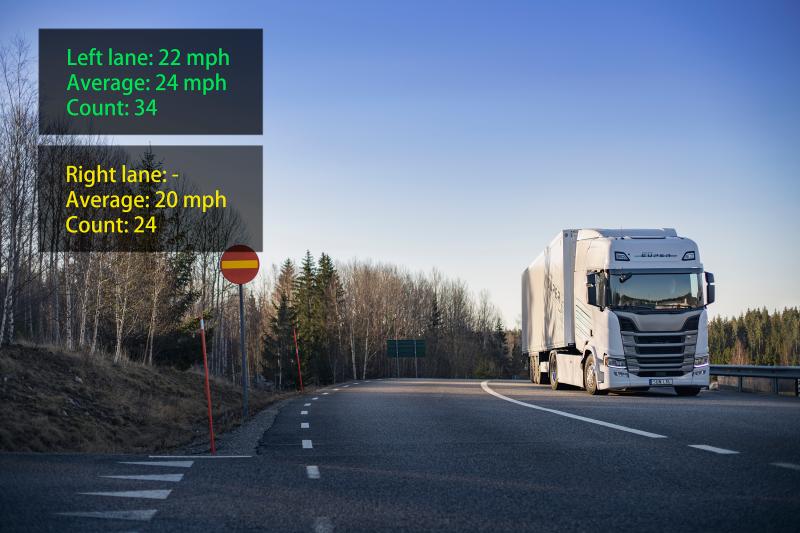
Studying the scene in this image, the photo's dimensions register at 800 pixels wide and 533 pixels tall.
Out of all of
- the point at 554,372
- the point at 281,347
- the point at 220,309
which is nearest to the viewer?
the point at 554,372

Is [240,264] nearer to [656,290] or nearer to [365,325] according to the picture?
[656,290]

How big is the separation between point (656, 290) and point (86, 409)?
46.3 ft

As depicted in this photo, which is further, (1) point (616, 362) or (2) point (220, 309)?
(2) point (220, 309)

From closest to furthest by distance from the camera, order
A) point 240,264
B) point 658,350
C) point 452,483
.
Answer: point 452,483
point 240,264
point 658,350

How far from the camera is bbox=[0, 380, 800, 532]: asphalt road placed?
5.21 metres

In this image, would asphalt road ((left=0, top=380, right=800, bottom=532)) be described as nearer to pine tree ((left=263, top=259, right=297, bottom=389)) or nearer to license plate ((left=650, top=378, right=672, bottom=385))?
license plate ((left=650, top=378, right=672, bottom=385))

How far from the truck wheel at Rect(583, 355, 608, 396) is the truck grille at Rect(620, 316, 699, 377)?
123cm

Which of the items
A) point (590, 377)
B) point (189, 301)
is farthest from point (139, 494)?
point (189, 301)

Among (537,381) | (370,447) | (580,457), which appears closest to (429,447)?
(370,447)

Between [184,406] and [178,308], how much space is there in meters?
22.1

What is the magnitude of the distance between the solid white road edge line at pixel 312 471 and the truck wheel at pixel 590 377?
14066 millimetres

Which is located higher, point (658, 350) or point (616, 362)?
point (658, 350)

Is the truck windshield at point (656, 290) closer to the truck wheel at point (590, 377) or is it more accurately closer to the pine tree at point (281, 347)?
the truck wheel at point (590, 377)

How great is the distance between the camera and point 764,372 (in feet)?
69.7
